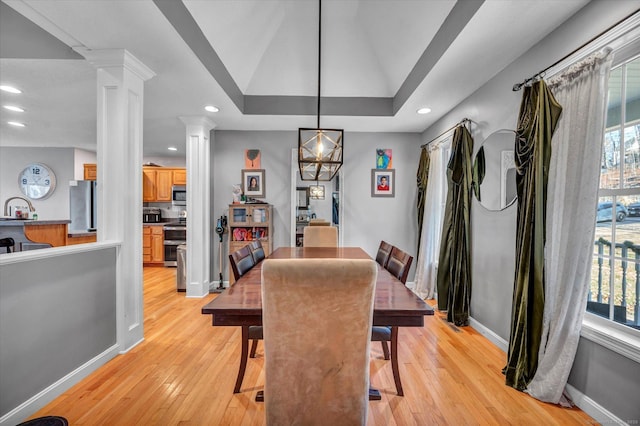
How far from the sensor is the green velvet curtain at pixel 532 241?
1.90 meters

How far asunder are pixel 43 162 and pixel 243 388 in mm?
6703

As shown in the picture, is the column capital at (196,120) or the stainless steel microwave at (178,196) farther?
the stainless steel microwave at (178,196)

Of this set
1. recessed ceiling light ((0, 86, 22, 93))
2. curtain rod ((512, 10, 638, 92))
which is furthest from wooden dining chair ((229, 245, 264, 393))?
recessed ceiling light ((0, 86, 22, 93))

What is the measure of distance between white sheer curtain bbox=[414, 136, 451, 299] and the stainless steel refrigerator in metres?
6.27

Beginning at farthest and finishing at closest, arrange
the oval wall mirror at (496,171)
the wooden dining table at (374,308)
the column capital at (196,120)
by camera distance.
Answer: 1. the column capital at (196,120)
2. the oval wall mirror at (496,171)
3. the wooden dining table at (374,308)

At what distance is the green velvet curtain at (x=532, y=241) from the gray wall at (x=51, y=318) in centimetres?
303

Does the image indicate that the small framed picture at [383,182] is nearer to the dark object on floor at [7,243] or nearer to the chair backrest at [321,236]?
the chair backrest at [321,236]

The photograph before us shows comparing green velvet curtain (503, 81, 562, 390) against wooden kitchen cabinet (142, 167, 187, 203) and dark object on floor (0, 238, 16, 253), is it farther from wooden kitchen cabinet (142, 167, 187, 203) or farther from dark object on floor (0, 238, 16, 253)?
wooden kitchen cabinet (142, 167, 187, 203)

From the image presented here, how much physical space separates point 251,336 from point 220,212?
3001mm

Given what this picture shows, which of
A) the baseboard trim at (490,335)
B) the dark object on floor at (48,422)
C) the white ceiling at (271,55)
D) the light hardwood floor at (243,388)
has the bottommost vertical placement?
the light hardwood floor at (243,388)

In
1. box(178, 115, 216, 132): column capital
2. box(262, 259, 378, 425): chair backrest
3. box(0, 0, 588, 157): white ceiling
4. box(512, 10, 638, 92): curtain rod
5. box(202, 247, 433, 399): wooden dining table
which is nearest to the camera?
box(262, 259, 378, 425): chair backrest

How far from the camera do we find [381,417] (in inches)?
67.1


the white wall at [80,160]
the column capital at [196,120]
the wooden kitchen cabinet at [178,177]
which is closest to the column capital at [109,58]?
the column capital at [196,120]

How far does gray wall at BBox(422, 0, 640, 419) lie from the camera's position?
1.57 meters
